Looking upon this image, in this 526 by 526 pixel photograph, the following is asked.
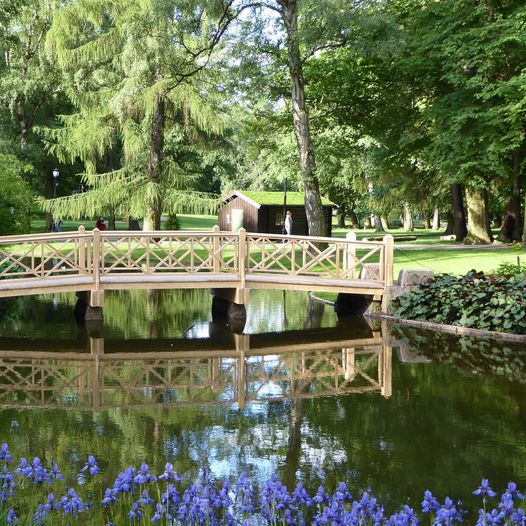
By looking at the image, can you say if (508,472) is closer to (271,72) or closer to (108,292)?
(108,292)

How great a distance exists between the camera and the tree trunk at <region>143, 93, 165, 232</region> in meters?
33.5

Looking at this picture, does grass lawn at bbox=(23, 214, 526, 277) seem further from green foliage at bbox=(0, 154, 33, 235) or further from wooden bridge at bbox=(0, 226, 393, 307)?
green foliage at bbox=(0, 154, 33, 235)

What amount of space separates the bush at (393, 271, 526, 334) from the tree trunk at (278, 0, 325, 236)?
8225 millimetres

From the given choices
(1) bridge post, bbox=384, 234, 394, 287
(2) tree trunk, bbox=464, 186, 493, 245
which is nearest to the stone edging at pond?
(1) bridge post, bbox=384, 234, 394, 287

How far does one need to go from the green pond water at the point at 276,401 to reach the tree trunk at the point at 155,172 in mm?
15553

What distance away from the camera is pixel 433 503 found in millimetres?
4637

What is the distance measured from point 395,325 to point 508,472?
382 inches

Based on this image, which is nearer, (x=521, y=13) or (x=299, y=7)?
(x=299, y=7)

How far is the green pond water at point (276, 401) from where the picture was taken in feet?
26.3

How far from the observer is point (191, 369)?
13055mm

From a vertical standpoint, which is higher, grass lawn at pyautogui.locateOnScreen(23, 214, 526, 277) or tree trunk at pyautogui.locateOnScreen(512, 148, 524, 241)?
tree trunk at pyautogui.locateOnScreen(512, 148, 524, 241)

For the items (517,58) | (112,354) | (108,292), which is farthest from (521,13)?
(112,354)

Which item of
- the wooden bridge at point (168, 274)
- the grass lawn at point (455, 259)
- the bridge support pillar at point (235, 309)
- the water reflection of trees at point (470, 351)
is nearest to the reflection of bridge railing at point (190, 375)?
the water reflection of trees at point (470, 351)

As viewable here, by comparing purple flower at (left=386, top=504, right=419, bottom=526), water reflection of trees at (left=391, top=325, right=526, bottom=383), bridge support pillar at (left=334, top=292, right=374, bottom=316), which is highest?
purple flower at (left=386, top=504, right=419, bottom=526)
